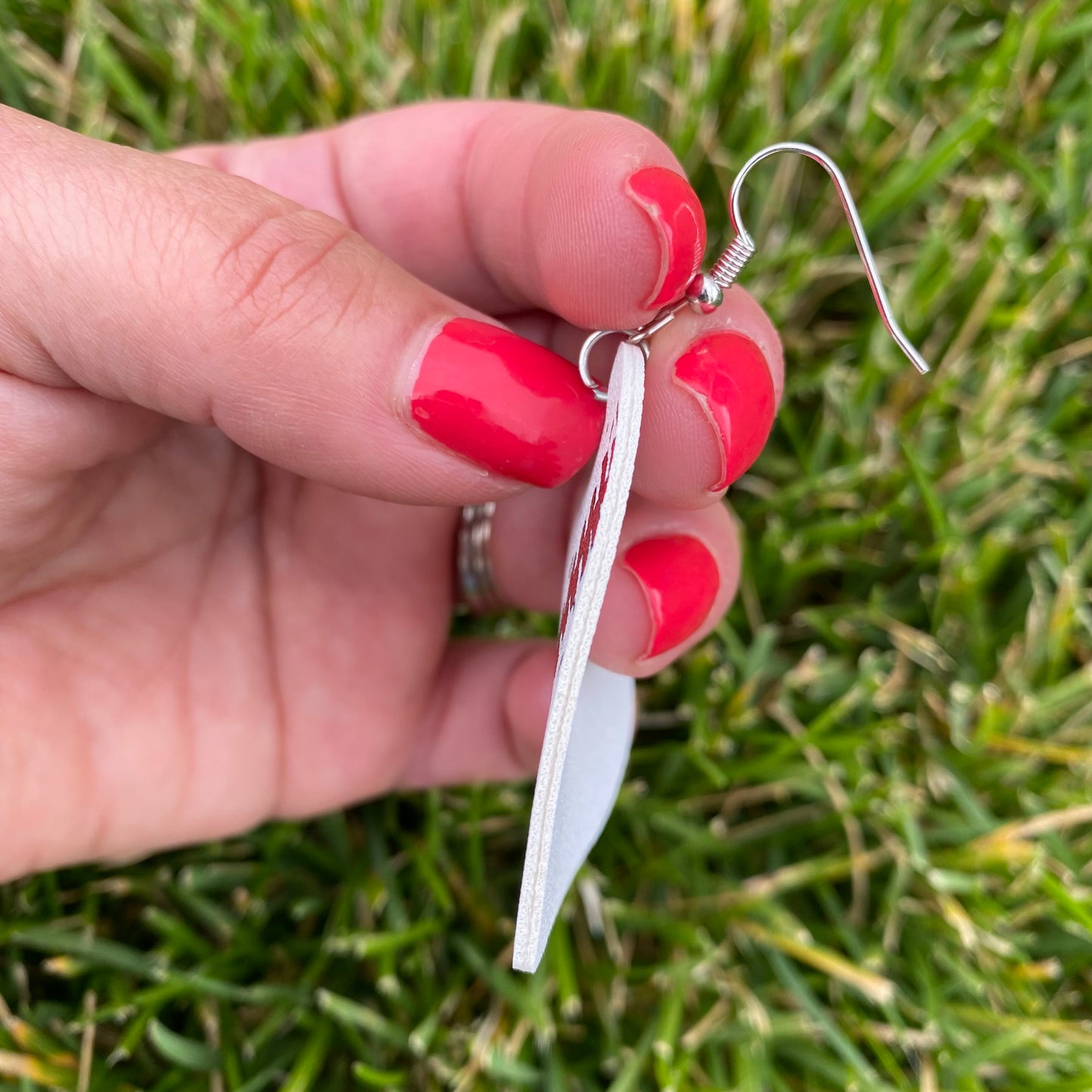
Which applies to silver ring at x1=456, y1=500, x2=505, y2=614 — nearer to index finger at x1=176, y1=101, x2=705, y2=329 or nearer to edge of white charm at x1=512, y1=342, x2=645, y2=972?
index finger at x1=176, y1=101, x2=705, y2=329

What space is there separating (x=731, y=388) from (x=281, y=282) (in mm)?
264

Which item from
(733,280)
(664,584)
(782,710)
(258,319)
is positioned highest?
(733,280)

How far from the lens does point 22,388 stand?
1.86 feet

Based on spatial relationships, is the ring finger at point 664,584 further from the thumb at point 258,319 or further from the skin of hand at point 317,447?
the thumb at point 258,319

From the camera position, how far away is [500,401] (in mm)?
517

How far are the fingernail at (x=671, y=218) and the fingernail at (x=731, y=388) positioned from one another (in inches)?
1.9

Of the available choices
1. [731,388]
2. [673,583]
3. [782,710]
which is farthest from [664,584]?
[782,710]

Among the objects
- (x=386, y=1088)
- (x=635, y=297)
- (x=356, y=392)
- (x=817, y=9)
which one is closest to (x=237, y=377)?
(x=356, y=392)

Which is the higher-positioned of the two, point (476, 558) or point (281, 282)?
point (281, 282)

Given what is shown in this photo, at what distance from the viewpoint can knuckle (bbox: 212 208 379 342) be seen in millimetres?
507

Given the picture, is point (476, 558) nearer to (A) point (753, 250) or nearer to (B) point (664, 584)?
(B) point (664, 584)

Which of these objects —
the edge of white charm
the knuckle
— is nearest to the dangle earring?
the edge of white charm

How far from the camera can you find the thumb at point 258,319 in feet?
1.66

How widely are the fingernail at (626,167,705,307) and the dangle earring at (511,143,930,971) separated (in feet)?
0.08
